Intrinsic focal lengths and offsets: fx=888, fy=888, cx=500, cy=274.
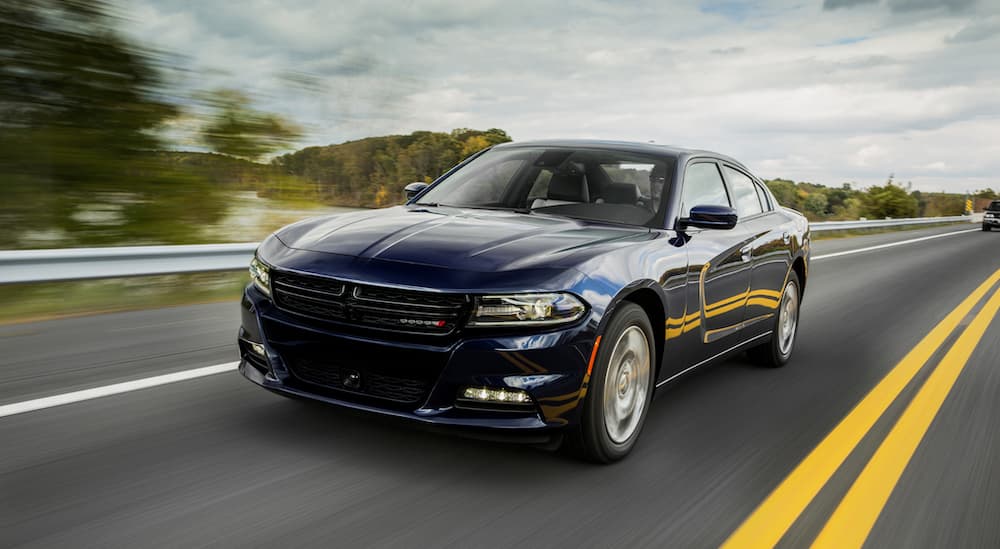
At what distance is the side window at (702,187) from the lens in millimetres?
5078

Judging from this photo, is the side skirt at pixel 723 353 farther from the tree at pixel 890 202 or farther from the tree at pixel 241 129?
the tree at pixel 890 202

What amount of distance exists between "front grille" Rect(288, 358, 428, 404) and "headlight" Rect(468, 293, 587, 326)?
0.35m

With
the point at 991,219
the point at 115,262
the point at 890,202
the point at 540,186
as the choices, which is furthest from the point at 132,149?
the point at 890,202

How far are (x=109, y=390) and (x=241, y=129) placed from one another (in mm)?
5994

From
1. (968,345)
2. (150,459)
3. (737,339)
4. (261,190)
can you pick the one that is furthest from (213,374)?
(968,345)

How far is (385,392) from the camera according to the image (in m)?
3.61

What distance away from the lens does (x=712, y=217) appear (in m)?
4.70

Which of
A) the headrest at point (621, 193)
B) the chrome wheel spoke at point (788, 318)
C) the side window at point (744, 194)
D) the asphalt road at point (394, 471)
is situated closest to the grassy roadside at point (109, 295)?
the asphalt road at point (394, 471)

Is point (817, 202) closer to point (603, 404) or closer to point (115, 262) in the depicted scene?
point (115, 262)

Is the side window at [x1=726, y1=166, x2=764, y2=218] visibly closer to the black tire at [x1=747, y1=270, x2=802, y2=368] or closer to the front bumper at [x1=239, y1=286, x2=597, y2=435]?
the black tire at [x1=747, y1=270, x2=802, y2=368]

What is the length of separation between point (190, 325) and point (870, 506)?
4.99m

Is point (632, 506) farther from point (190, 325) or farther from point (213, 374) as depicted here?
point (190, 325)

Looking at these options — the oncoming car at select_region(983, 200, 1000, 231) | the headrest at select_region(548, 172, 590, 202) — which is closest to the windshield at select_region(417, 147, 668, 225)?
the headrest at select_region(548, 172, 590, 202)

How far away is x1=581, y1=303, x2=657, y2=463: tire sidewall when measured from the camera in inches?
148
